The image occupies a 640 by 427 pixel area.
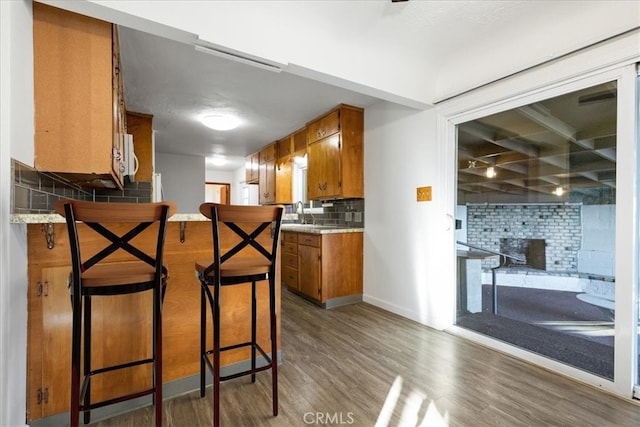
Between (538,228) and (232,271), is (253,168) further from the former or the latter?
(538,228)

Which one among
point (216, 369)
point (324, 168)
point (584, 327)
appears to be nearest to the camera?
point (216, 369)

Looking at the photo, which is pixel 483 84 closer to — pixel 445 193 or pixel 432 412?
pixel 445 193

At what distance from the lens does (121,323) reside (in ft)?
5.25

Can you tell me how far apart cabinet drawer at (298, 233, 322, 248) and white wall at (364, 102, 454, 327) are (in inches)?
25.4

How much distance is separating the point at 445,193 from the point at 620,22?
1490 millimetres

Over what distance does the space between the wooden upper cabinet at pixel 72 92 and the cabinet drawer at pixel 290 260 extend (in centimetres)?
250

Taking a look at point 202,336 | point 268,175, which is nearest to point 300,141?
point 268,175

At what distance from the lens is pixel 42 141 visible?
5.03ft

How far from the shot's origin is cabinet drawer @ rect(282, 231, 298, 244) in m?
3.90

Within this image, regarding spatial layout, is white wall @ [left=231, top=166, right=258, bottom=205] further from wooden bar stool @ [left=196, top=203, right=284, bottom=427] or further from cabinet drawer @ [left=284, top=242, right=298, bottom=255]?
wooden bar stool @ [left=196, top=203, right=284, bottom=427]

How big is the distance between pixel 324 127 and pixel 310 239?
4.75 feet

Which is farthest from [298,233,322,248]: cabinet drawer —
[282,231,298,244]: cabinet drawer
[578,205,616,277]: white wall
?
[578,205,616,277]: white wall

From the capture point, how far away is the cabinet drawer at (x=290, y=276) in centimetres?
388

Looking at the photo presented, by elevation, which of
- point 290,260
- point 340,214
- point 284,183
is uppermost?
point 284,183
